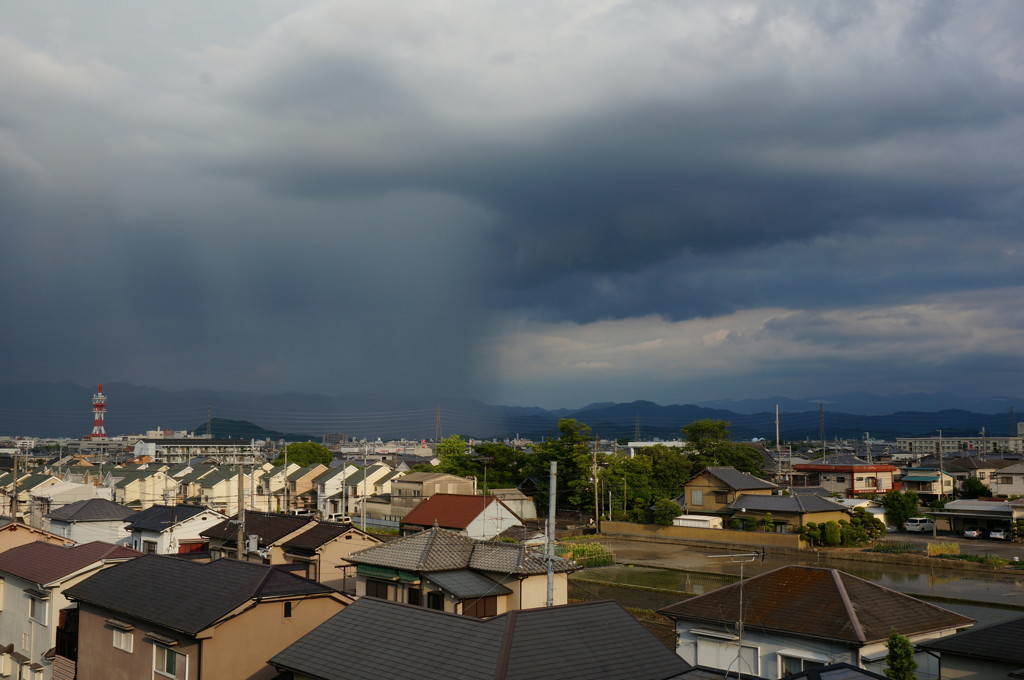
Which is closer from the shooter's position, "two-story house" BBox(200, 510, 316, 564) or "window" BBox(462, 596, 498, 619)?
"window" BBox(462, 596, 498, 619)

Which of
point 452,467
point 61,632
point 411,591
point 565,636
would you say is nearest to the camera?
point 565,636

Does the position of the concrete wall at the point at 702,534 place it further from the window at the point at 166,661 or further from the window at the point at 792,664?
the window at the point at 166,661

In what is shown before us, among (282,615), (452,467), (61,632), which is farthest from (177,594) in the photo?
(452,467)

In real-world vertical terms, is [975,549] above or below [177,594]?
below

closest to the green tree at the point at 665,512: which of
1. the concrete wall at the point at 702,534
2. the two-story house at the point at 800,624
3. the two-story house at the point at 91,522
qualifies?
the concrete wall at the point at 702,534

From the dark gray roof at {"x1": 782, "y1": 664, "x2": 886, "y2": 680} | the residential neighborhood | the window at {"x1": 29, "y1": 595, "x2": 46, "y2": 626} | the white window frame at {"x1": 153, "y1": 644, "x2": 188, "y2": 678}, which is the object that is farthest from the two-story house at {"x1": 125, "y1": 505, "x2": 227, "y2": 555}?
the dark gray roof at {"x1": 782, "y1": 664, "x2": 886, "y2": 680}

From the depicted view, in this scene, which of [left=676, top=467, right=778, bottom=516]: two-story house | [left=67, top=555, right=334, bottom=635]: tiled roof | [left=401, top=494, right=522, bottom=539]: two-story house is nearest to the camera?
[left=67, top=555, right=334, bottom=635]: tiled roof

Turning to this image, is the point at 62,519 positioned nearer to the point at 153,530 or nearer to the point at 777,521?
the point at 153,530

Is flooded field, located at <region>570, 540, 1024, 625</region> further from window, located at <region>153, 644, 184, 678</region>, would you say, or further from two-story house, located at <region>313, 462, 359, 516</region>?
two-story house, located at <region>313, 462, 359, 516</region>
